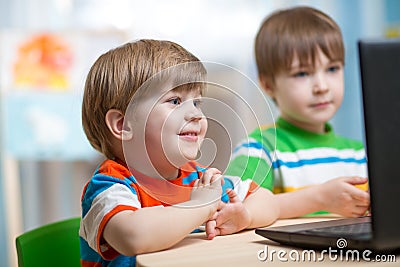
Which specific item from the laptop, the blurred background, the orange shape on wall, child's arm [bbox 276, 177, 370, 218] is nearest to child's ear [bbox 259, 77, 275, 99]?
child's arm [bbox 276, 177, 370, 218]

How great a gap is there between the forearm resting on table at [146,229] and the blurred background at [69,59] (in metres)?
1.98

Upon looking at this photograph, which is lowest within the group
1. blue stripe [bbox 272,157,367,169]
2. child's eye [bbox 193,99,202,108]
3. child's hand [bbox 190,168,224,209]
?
blue stripe [bbox 272,157,367,169]

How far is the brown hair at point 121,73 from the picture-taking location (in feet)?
3.24

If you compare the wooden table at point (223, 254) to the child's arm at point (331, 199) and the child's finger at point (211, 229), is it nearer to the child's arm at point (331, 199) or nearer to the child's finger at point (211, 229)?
the child's finger at point (211, 229)

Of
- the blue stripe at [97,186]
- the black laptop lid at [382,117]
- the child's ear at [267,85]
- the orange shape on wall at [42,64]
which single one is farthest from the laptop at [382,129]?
the orange shape on wall at [42,64]

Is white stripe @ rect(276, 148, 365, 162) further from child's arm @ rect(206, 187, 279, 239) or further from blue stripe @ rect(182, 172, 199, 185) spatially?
blue stripe @ rect(182, 172, 199, 185)

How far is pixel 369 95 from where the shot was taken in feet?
2.26

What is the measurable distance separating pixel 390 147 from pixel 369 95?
0.06 metres

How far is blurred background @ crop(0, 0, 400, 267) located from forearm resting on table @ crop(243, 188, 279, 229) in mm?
1797

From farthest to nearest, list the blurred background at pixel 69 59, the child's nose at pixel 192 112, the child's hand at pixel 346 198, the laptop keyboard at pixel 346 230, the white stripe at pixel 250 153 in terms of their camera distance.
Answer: the blurred background at pixel 69 59, the child's hand at pixel 346 198, the white stripe at pixel 250 153, the child's nose at pixel 192 112, the laptop keyboard at pixel 346 230

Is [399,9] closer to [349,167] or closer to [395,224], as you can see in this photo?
[349,167]

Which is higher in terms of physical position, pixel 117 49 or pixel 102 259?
pixel 117 49

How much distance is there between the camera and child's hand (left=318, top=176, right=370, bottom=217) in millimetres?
1144

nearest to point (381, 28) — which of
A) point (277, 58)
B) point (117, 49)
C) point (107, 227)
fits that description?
point (277, 58)
